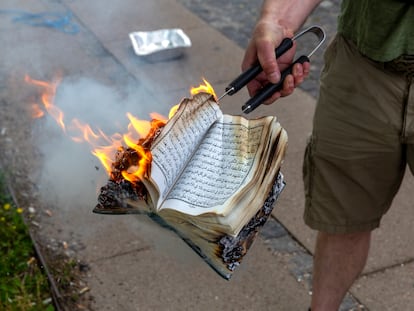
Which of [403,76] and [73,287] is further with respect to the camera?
[73,287]

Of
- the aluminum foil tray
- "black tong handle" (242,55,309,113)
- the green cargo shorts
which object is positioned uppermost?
"black tong handle" (242,55,309,113)

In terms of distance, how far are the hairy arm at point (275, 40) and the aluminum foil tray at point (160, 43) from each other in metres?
2.83

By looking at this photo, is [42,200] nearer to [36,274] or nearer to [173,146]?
[36,274]

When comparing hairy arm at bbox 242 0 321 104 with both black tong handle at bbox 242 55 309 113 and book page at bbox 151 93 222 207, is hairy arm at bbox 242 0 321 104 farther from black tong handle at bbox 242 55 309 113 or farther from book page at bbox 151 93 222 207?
book page at bbox 151 93 222 207

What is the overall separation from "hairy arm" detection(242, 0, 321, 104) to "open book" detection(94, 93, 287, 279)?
0.19 metres

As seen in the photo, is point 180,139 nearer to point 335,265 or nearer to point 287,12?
point 287,12

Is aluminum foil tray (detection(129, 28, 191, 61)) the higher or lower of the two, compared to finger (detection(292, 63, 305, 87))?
lower

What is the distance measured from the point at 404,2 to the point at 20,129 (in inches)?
109

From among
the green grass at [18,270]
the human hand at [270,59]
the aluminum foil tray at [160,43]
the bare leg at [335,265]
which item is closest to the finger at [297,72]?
the human hand at [270,59]

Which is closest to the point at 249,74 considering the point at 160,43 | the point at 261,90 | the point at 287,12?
the point at 261,90

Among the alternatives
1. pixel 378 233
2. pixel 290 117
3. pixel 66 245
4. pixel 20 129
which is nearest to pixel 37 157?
pixel 20 129

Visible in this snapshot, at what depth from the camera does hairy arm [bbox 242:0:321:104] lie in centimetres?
194

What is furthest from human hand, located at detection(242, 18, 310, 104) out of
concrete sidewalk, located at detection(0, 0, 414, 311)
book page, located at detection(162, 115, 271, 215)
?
concrete sidewalk, located at detection(0, 0, 414, 311)

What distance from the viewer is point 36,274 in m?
2.94
